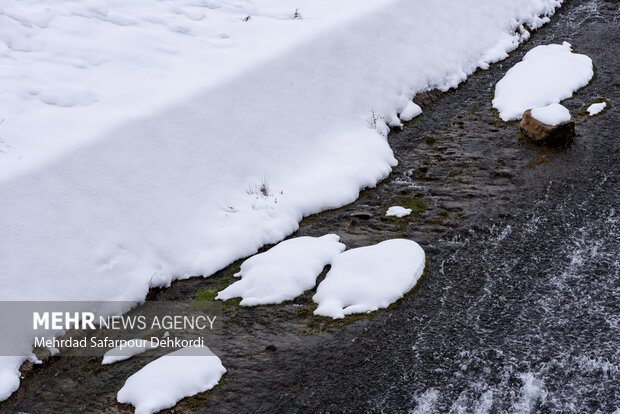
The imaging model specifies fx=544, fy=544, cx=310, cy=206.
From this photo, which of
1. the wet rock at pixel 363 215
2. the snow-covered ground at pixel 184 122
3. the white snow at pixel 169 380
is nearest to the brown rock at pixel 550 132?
the snow-covered ground at pixel 184 122

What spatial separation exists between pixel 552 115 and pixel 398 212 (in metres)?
4.21

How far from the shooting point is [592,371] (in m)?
6.02

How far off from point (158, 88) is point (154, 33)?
8.31ft

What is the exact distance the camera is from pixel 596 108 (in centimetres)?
1200

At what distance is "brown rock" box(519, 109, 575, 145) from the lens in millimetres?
10828

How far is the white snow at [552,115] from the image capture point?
10.9 m

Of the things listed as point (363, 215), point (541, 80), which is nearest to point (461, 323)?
point (363, 215)

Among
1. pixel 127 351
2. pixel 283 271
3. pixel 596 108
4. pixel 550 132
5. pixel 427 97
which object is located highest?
pixel 596 108

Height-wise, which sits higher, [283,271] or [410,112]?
[410,112]

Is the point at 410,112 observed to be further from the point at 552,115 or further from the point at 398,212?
the point at 398,212

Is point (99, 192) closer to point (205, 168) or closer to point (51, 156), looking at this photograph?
point (51, 156)

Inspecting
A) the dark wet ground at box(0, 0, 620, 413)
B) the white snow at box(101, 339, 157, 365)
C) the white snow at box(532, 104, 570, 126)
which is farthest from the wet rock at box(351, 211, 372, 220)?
the white snow at box(532, 104, 570, 126)

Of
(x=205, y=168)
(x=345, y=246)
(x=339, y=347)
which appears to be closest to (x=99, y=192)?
(x=205, y=168)

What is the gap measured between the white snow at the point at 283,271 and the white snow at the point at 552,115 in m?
5.38
